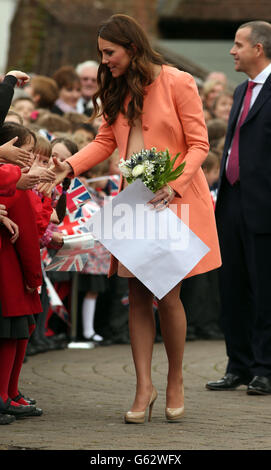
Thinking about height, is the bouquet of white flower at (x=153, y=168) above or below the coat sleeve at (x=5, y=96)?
below

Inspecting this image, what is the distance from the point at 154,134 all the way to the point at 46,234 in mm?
1112

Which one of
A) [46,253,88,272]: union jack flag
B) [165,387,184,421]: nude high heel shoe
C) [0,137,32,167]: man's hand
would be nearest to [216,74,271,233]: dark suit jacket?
[46,253,88,272]: union jack flag

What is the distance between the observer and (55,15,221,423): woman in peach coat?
5.75m

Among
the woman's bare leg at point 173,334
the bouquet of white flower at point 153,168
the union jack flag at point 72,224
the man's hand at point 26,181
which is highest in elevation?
the bouquet of white flower at point 153,168

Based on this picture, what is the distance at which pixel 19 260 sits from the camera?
5.82 metres

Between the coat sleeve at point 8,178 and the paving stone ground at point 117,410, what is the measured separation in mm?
1236

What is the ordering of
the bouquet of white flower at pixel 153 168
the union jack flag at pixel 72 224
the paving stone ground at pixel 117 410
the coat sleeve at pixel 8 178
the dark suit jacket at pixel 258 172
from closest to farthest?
the paving stone ground at pixel 117 410, the coat sleeve at pixel 8 178, the bouquet of white flower at pixel 153 168, the union jack flag at pixel 72 224, the dark suit jacket at pixel 258 172

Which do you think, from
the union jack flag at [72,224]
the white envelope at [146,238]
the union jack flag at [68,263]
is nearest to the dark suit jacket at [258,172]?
the union jack flag at [72,224]

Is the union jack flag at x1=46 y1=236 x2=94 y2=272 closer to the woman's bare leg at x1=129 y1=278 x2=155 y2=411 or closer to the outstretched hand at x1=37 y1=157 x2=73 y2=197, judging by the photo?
the outstretched hand at x1=37 y1=157 x2=73 y2=197

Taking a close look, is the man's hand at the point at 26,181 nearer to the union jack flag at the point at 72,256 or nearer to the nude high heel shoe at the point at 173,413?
the union jack flag at the point at 72,256

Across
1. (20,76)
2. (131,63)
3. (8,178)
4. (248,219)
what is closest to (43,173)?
(8,178)

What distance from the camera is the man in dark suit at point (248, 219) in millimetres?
7176

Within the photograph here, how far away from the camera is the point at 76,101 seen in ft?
39.2
